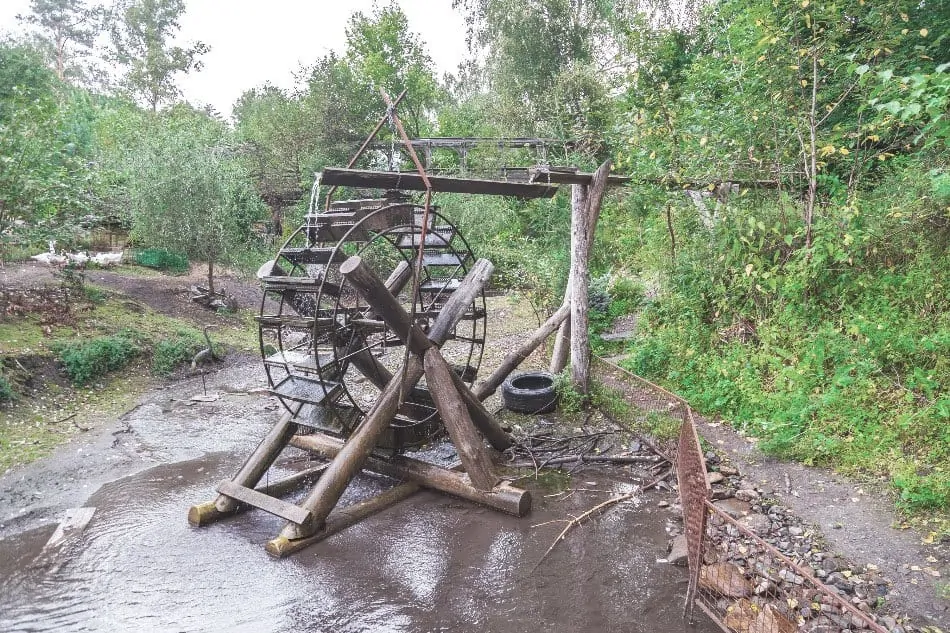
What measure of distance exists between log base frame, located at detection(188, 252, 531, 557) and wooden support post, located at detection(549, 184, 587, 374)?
7.45 feet

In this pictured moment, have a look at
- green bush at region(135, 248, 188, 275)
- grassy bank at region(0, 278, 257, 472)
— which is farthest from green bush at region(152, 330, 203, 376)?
green bush at region(135, 248, 188, 275)

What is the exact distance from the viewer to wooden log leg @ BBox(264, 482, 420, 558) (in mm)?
5016

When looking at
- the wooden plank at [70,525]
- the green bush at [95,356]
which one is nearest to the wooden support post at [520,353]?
the wooden plank at [70,525]

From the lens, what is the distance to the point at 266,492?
6.07 metres

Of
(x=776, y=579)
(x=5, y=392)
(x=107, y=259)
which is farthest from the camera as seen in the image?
(x=107, y=259)

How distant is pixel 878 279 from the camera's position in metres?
6.72

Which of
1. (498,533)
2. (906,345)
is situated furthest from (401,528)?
(906,345)

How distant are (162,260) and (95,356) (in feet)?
A: 32.4

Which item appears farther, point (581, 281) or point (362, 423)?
point (581, 281)

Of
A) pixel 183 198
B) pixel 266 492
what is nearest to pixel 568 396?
pixel 266 492

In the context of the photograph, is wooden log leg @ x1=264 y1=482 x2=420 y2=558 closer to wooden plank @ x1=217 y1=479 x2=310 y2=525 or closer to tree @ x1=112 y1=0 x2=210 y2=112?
wooden plank @ x1=217 y1=479 x2=310 y2=525

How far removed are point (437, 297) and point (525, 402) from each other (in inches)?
89.1

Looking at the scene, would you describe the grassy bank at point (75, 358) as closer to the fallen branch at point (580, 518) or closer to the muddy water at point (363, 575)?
the muddy water at point (363, 575)

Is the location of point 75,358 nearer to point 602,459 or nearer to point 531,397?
point 531,397
